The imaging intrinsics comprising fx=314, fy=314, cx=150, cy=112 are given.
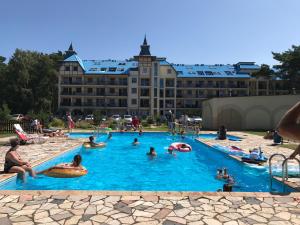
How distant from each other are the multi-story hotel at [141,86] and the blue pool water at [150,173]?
1723 inches

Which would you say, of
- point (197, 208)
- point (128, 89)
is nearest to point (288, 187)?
point (197, 208)

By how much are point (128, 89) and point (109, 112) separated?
6.05 meters

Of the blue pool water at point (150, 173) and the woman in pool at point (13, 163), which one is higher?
the woman in pool at point (13, 163)

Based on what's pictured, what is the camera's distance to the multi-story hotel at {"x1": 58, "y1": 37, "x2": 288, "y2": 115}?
63469mm

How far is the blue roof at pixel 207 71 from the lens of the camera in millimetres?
65812

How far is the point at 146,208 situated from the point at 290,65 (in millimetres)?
59298

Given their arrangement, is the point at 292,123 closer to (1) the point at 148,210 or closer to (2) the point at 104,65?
(1) the point at 148,210

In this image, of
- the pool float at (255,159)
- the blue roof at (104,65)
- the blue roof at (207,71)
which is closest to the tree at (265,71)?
the blue roof at (207,71)

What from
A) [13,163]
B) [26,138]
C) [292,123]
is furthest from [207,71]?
[292,123]

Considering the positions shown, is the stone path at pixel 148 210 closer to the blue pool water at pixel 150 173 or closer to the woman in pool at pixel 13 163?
the blue pool water at pixel 150 173

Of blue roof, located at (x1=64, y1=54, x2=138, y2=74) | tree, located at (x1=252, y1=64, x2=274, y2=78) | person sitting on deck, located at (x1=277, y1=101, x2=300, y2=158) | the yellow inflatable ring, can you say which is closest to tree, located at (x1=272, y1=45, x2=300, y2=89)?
tree, located at (x1=252, y1=64, x2=274, y2=78)

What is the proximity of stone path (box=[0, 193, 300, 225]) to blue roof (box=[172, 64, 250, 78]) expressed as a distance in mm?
59223

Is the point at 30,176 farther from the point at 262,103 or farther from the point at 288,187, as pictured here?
the point at 262,103

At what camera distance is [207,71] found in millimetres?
67500
